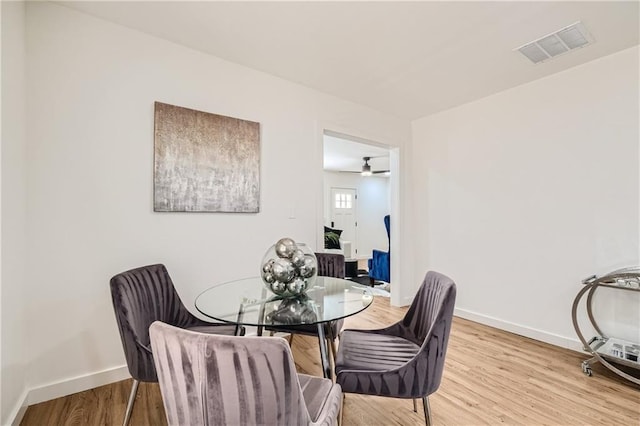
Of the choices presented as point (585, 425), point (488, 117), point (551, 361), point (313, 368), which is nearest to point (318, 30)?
point (488, 117)

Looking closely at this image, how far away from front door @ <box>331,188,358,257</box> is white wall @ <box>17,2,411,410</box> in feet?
17.7

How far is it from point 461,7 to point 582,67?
157cm

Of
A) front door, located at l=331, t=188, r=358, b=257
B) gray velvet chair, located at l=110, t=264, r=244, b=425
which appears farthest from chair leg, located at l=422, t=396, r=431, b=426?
front door, located at l=331, t=188, r=358, b=257

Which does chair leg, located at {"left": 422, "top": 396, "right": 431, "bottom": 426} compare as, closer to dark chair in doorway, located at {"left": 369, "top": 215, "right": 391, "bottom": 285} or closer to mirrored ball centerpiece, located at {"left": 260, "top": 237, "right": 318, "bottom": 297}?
mirrored ball centerpiece, located at {"left": 260, "top": 237, "right": 318, "bottom": 297}

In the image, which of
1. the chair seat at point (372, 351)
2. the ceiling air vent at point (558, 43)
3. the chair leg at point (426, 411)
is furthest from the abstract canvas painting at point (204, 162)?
the ceiling air vent at point (558, 43)

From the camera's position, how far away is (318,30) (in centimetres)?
211

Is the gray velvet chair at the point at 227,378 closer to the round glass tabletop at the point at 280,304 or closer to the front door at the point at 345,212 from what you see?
the round glass tabletop at the point at 280,304

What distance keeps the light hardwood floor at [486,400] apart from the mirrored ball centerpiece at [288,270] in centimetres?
83

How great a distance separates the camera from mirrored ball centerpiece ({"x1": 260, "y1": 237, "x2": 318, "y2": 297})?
5.50ft

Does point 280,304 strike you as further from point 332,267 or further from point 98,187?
point 98,187

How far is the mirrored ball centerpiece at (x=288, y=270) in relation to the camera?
1.68m

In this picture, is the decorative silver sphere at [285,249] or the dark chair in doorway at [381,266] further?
the dark chair in doorway at [381,266]

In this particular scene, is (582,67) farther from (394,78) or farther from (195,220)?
(195,220)

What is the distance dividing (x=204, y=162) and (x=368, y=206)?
6.56m
